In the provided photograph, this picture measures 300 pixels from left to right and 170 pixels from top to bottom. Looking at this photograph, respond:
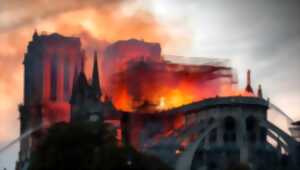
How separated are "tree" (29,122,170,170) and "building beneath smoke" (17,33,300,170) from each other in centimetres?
3452

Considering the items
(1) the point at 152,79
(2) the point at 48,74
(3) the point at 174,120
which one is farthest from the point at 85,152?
(2) the point at 48,74

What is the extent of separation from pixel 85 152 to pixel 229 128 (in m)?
50.6

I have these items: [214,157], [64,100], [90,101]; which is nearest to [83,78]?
[90,101]

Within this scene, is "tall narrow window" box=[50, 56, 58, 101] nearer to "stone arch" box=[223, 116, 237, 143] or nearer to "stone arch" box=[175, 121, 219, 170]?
"stone arch" box=[175, 121, 219, 170]

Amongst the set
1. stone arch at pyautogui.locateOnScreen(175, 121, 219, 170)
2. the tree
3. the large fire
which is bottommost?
stone arch at pyautogui.locateOnScreen(175, 121, 219, 170)

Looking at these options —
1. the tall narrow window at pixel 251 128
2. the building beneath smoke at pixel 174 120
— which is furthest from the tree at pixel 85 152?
the tall narrow window at pixel 251 128

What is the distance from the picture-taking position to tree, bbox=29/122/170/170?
305 ft

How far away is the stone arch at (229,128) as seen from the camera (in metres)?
148

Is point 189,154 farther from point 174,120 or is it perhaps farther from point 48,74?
point 48,74

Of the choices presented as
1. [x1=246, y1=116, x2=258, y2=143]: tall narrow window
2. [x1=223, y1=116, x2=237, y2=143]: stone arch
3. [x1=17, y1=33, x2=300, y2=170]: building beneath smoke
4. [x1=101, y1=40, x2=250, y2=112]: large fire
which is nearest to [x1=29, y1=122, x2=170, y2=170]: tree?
[x1=17, y1=33, x2=300, y2=170]: building beneath smoke

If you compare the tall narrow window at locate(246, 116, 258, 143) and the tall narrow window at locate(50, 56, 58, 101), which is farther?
the tall narrow window at locate(50, 56, 58, 101)

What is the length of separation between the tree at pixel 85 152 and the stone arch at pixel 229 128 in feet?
130

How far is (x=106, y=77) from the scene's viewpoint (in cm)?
18212

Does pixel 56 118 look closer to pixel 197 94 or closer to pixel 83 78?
pixel 83 78
